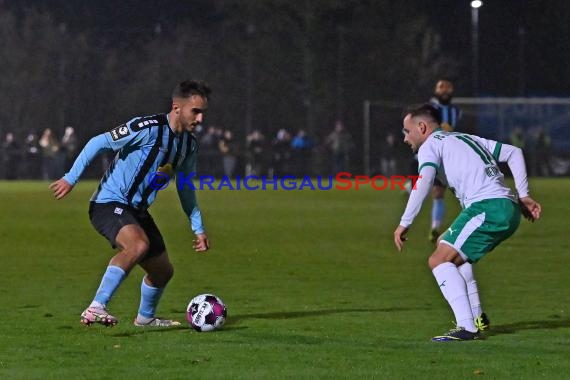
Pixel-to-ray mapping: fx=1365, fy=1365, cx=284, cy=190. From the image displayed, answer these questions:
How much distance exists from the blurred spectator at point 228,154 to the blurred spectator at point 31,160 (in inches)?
250

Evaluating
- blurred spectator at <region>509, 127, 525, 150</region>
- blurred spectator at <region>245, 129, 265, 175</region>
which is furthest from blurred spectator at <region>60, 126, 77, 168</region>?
blurred spectator at <region>509, 127, 525, 150</region>

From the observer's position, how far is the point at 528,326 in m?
9.97

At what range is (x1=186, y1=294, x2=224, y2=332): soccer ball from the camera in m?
9.56

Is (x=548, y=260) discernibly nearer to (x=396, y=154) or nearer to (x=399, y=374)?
(x=399, y=374)

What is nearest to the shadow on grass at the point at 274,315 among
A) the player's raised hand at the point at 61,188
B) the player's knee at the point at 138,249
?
the player's knee at the point at 138,249

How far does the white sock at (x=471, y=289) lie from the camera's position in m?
9.53

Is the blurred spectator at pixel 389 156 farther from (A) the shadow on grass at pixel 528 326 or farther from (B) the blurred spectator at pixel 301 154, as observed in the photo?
(A) the shadow on grass at pixel 528 326

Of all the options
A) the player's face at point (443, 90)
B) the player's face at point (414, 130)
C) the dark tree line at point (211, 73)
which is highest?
the dark tree line at point (211, 73)

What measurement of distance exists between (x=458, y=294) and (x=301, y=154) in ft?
129

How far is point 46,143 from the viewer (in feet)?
147

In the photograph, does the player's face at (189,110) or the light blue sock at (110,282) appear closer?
the light blue sock at (110,282)

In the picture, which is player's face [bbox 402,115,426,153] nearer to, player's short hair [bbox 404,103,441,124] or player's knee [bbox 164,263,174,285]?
player's short hair [bbox 404,103,441,124]

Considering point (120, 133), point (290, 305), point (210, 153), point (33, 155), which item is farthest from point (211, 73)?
point (120, 133)

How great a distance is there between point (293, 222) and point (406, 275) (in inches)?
343
